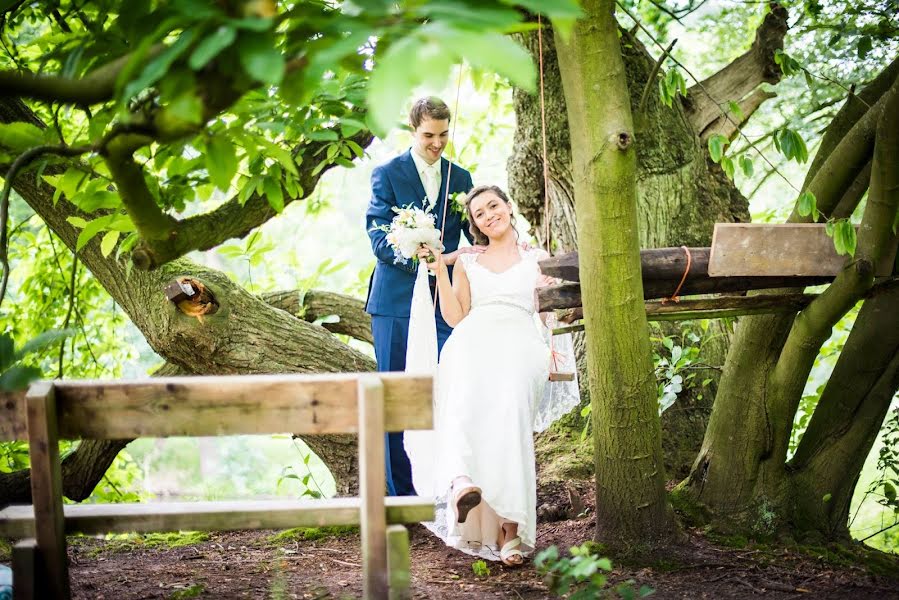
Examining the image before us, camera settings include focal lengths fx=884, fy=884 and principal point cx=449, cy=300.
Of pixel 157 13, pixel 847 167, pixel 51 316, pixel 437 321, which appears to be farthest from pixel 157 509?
pixel 51 316

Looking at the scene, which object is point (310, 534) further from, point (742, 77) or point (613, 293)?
point (742, 77)

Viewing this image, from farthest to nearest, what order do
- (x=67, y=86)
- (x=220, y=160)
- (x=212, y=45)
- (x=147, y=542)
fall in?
(x=147, y=542) → (x=220, y=160) → (x=67, y=86) → (x=212, y=45)

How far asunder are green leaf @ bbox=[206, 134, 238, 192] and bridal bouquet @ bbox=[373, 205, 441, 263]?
2015 millimetres

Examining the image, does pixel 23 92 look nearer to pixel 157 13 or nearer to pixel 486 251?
pixel 157 13

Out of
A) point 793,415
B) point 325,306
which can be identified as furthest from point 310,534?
point 793,415

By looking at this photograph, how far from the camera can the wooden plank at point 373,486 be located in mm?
2568

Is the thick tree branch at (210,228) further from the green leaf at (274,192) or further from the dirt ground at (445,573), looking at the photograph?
the dirt ground at (445,573)

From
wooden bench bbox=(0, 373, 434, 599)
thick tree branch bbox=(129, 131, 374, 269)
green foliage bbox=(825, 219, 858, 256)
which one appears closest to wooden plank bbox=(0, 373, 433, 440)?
wooden bench bbox=(0, 373, 434, 599)

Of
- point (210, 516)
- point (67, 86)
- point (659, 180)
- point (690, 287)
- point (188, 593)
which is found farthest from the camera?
point (659, 180)

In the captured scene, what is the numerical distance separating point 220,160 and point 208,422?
79 cm

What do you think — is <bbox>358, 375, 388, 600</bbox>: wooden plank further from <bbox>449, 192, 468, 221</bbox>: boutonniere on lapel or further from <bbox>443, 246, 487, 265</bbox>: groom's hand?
<bbox>449, 192, 468, 221</bbox>: boutonniere on lapel

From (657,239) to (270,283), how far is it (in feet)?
13.7

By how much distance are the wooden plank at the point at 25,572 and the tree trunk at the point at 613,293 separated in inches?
91.0

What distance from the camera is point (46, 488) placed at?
2.59m
